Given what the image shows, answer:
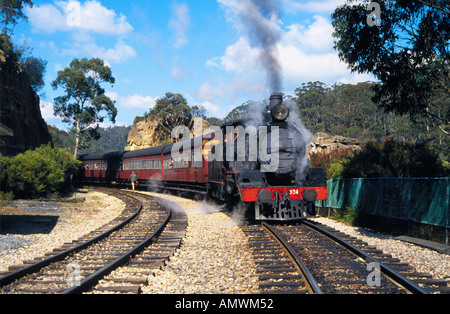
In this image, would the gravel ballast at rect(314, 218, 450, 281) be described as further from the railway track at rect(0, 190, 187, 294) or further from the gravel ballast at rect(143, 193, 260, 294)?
the railway track at rect(0, 190, 187, 294)

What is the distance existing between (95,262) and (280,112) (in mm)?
6085

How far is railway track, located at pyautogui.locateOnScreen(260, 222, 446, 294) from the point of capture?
4.69 m

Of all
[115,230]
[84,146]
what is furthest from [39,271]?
[84,146]

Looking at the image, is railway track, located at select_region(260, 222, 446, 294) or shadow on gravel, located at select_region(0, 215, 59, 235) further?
shadow on gravel, located at select_region(0, 215, 59, 235)

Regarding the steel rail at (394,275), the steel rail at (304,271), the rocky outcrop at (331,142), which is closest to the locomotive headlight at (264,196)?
the steel rail at (304,271)

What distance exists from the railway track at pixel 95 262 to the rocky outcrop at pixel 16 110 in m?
15.9

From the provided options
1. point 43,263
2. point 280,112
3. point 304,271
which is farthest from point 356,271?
point 280,112

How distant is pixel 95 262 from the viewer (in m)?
6.21

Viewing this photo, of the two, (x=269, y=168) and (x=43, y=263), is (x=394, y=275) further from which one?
(x=43, y=263)

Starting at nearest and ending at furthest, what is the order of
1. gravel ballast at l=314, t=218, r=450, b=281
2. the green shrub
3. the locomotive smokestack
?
gravel ballast at l=314, t=218, r=450, b=281 → the locomotive smokestack → the green shrub

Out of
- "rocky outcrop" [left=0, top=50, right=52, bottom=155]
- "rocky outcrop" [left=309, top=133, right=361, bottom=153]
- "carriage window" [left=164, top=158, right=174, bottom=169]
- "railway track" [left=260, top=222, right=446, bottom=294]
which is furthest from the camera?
"rocky outcrop" [left=309, top=133, right=361, bottom=153]

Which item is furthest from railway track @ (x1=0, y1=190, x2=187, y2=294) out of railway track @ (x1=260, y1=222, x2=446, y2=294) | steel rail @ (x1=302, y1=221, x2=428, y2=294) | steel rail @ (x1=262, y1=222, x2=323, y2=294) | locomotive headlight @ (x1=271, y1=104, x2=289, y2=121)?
locomotive headlight @ (x1=271, y1=104, x2=289, y2=121)

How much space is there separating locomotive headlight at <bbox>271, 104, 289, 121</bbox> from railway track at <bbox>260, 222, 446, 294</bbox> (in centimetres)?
354
